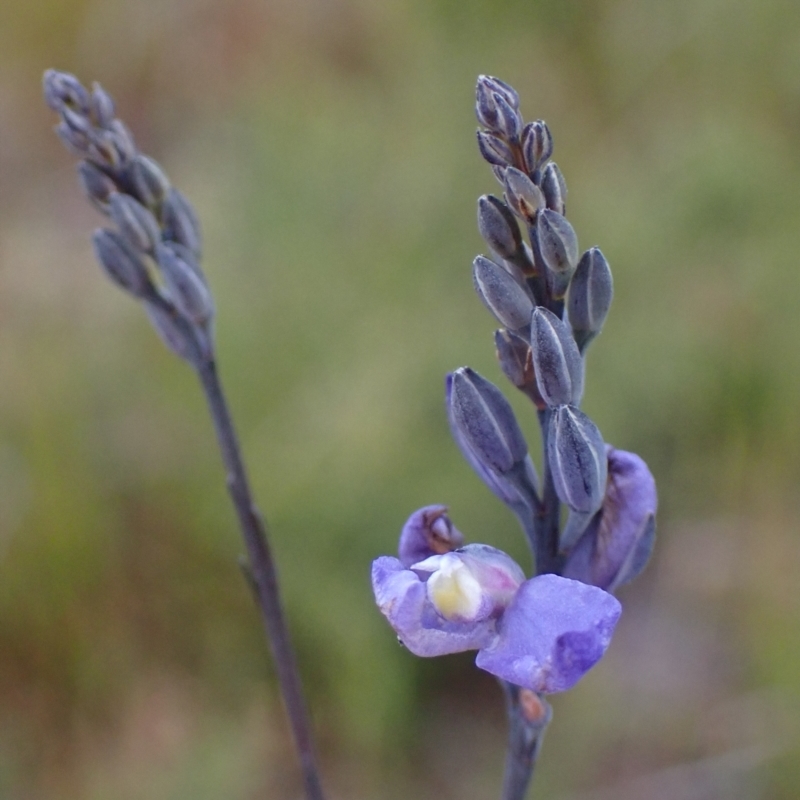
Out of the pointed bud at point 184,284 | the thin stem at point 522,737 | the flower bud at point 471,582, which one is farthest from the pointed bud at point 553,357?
the pointed bud at point 184,284

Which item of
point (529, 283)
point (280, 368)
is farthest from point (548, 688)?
point (280, 368)

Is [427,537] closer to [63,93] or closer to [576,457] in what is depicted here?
[576,457]

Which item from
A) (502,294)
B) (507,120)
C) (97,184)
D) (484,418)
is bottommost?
(484,418)

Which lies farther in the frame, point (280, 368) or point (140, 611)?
point (280, 368)

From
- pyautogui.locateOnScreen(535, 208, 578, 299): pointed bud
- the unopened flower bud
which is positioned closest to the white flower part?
pyautogui.locateOnScreen(535, 208, 578, 299): pointed bud

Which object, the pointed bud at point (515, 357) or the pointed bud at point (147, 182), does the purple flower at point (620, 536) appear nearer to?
the pointed bud at point (515, 357)

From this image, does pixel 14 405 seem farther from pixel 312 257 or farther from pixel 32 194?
pixel 32 194

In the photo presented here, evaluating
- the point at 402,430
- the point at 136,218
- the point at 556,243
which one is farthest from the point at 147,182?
the point at 402,430
